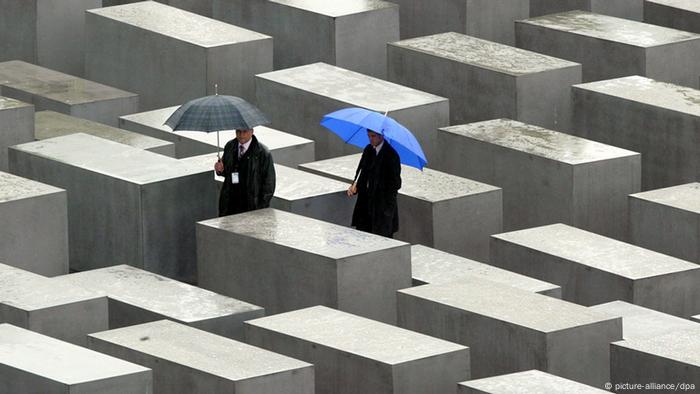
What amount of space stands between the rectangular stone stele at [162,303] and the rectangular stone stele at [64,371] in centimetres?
150

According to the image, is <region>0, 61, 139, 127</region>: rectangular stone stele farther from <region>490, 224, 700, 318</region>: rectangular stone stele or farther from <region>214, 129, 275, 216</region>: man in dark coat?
<region>490, 224, 700, 318</region>: rectangular stone stele

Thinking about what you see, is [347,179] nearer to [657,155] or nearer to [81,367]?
[657,155]

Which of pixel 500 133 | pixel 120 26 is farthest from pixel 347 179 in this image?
pixel 120 26

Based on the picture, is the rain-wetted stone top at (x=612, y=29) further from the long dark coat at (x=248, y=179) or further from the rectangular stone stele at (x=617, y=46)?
the long dark coat at (x=248, y=179)

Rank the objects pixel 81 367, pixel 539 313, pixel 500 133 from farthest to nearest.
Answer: pixel 500 133 < pixel 539 313 < pixel 81 367

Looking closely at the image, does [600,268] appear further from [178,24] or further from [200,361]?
[178,24]

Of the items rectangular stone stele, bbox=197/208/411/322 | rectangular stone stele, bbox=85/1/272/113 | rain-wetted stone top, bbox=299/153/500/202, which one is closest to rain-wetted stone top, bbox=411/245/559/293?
rectangular stone stele, bbox=197/208/411/322

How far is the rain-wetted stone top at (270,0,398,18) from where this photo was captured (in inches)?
805

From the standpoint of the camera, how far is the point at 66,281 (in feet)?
47.4

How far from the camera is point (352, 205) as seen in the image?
16.3m

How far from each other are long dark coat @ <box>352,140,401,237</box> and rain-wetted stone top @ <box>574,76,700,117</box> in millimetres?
3629

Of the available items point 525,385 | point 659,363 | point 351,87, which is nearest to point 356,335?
point 525,385

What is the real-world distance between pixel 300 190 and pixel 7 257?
244 cm

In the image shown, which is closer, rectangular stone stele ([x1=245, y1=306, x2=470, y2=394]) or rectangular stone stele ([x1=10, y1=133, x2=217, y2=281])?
rectangular stone stele ([x1=245, y1=306, x2=470, y2=394])
